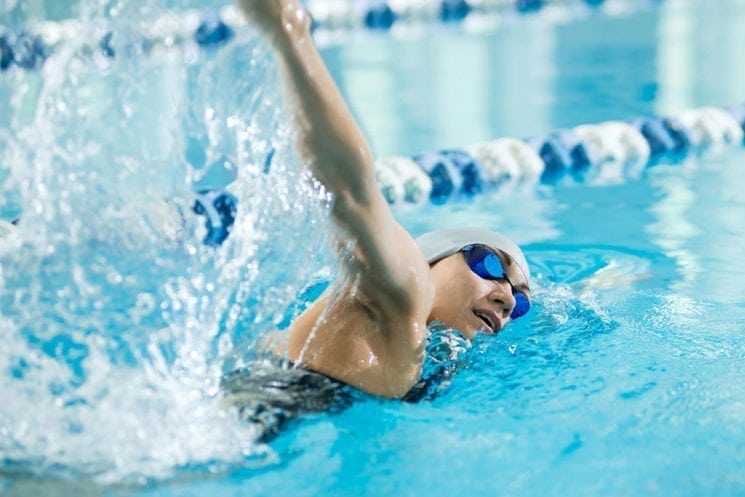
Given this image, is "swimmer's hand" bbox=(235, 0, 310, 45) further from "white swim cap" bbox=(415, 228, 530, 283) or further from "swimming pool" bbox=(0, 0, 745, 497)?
"white swim cap" bbox=(415, 228, 530, 283)

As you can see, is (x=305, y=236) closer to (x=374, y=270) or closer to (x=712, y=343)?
(x=374, y=270)

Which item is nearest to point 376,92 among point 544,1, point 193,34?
point 193,34

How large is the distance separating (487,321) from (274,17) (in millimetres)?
937

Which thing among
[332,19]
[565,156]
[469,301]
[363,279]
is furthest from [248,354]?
[332,19]

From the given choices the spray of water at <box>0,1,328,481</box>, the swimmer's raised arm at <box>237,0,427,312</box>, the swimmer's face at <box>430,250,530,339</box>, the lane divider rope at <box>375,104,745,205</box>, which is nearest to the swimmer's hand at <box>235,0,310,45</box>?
the swimmer's raised arm at <box>237,0,427,312</box>

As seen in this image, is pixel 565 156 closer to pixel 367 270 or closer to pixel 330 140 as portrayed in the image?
pixel 367 270

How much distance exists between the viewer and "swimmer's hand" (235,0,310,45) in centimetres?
177

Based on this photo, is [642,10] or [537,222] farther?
[642,10]

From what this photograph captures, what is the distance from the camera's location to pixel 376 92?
646 cm

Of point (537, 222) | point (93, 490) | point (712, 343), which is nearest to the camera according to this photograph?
point (93, 490)

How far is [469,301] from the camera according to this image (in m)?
2.37

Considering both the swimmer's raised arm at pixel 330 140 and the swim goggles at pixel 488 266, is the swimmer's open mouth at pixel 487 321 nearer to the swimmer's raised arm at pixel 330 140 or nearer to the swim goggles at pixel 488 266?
the swim goggles at pixel 488 266

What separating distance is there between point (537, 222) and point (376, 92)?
8.63 ft

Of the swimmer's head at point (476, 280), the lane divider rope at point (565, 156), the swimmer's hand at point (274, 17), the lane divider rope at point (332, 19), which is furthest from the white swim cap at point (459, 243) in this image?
the lane divider rope at point (332, 19)
